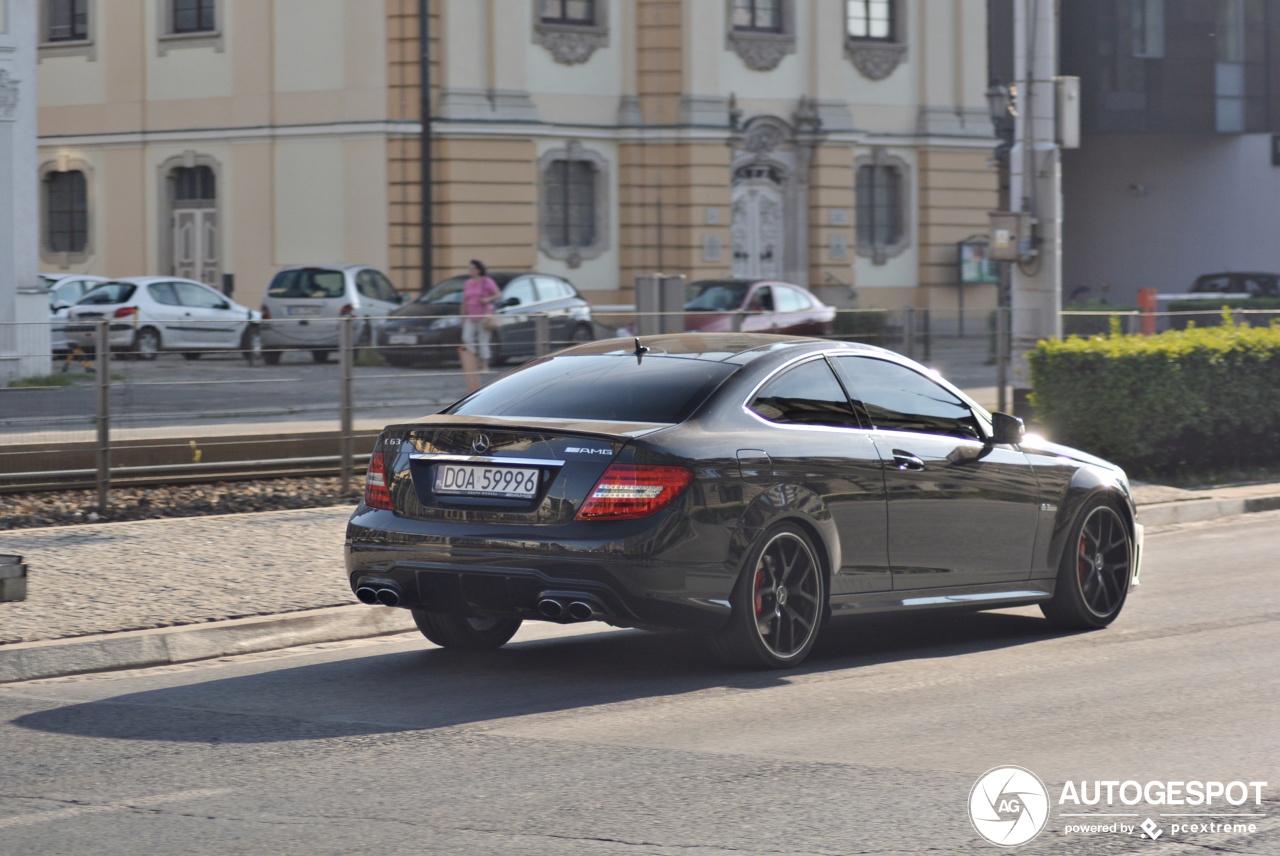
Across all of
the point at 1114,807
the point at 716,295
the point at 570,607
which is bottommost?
the point at 1114,807

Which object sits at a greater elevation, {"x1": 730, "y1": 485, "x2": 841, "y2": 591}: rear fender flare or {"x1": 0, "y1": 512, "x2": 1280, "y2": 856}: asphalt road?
{"x1": 730, "y1": 485, "x2": 841, "y2": 591}: rear fender flare

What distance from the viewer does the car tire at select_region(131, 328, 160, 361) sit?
13523 millimetres

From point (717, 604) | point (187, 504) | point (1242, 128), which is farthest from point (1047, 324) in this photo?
point (1242, 128)

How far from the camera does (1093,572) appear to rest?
977 centimetres

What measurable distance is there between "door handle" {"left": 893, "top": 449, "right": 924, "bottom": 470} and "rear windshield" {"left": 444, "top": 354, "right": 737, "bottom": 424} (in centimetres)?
92

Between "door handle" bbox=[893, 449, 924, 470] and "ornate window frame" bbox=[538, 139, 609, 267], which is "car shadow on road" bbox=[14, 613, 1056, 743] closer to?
"door handle" bbox=[893, 449, 924, 470]

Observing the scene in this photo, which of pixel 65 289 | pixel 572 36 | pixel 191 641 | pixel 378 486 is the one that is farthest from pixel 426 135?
pixel 378 486

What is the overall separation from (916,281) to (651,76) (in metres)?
8.52

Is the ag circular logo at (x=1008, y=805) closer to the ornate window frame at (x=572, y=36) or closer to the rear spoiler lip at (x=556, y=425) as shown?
the rear spoiler lip at (x=556, y=425)

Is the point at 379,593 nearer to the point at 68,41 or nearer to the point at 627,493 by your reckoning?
the point at 627,493

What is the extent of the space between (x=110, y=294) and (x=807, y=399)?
78.3ft

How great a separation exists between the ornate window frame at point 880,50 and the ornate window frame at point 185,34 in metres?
13.3

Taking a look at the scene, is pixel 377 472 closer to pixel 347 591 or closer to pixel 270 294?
pixel 347 591

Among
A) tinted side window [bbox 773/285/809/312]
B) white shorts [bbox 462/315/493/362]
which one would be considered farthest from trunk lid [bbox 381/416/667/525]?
tinted side window [bbox 773/285/809/312]
